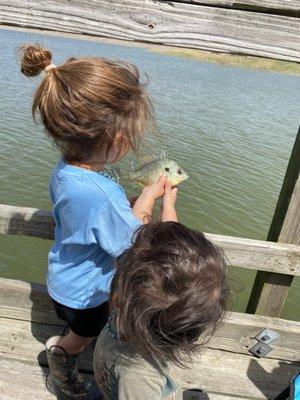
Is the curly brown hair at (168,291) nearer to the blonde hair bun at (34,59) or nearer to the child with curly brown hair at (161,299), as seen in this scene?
the child with curly brown hair at (161,299)

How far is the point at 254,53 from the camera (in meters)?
2.33

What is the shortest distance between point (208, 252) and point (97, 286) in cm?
81

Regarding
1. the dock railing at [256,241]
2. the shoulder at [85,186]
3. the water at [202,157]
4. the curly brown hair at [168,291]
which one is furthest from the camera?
the water at [202,157]

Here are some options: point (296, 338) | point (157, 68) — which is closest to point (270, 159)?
point (296, 338)

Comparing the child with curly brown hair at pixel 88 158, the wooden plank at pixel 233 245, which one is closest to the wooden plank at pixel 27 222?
the wooden plank at pixel 233 245

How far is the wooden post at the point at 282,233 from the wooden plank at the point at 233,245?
91mm

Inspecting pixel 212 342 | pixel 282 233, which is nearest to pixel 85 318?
pixel 212 342

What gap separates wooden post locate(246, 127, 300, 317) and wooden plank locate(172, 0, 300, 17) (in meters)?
0.70

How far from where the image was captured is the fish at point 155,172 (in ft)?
8.34

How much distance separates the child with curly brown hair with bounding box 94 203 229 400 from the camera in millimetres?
1693

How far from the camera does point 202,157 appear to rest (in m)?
10.3

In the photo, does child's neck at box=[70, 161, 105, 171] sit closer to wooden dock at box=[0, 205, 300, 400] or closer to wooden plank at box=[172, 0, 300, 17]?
wooden dock at box=[0, 205, 300, 400]

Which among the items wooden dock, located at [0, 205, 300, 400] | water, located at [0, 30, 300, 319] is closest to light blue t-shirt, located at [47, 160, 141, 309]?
wooden dock, located at [0, 205, 300, 400]

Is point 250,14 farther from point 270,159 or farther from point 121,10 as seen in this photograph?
point 270,159
